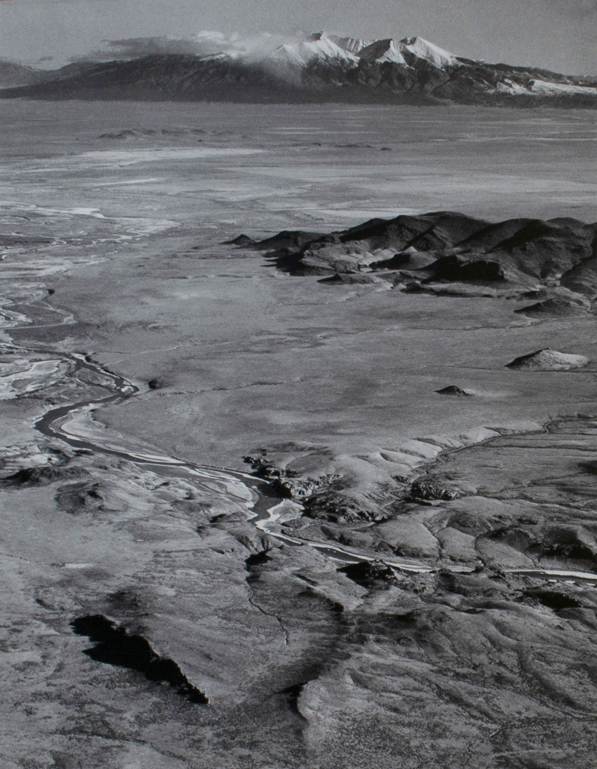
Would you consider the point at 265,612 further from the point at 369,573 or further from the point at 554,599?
the point at 554,599

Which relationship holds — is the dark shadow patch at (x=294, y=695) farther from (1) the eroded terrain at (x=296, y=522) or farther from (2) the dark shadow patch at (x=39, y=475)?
(2) the dark shadow patch at (x=39, y=475)

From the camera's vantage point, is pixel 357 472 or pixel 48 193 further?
pixel 48 193

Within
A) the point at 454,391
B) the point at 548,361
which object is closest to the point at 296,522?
the point at 454,391

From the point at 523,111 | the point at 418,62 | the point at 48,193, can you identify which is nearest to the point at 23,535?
the point at 48,193

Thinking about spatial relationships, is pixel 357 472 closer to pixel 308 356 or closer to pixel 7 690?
pixel 7 690

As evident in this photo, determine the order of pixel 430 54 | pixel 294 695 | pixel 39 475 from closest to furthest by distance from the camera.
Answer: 1. pixel 294 695
2. pixel 39 475
3. pixel 430 54

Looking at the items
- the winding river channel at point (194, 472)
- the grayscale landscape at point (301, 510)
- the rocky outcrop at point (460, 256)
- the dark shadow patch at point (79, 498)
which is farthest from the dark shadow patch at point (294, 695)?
the rocky outcrop at point (460, 256)

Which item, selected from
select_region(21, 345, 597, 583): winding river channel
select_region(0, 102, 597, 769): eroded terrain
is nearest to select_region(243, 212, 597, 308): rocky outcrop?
select_region(0, 102, 597, 769): eroded terrain

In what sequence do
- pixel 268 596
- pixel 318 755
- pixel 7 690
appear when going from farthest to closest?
pixel 268 596, pixel 7 690, pixel 318 755
